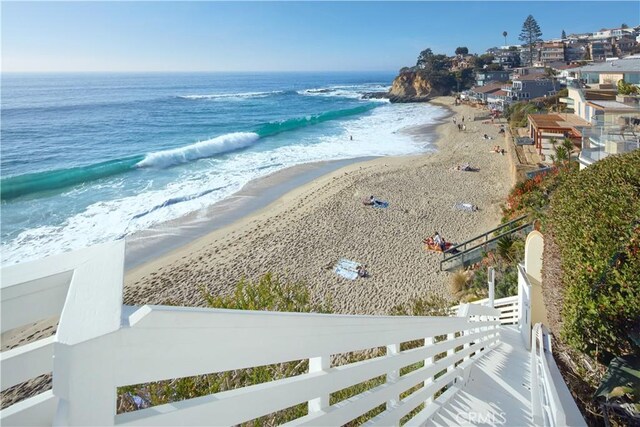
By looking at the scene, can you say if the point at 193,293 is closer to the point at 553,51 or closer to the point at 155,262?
the point at 155,262

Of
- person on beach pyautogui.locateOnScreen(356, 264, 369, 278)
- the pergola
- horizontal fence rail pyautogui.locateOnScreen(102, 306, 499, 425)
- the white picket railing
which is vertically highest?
A: the pergola

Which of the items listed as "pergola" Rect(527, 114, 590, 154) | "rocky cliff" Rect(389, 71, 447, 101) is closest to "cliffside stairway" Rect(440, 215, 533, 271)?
"pergola" Rect(527, 114, 590, 154)

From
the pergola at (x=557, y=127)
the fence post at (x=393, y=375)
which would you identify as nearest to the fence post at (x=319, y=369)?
the fence post at (x=393, y=375)

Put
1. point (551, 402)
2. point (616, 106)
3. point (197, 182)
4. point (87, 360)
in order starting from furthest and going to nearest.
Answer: point (197, 182)
point (616, 106)
point (551, 402)
point (87, 360)

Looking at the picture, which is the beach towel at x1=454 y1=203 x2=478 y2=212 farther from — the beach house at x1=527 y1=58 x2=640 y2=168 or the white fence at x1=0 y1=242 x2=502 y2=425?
the white fence at x1=0 y1=242 x2=502 y2=425

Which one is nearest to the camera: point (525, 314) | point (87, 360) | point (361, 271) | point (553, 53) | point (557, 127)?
point (87, 360)

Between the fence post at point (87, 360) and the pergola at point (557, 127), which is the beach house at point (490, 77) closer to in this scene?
the pergola at point (557, 127)

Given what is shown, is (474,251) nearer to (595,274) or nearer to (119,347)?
(595,274)

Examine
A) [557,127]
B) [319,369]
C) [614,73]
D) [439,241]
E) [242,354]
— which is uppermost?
[614,73]

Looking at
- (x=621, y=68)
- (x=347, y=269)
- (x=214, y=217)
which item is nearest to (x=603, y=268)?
(x=347, y=269)
